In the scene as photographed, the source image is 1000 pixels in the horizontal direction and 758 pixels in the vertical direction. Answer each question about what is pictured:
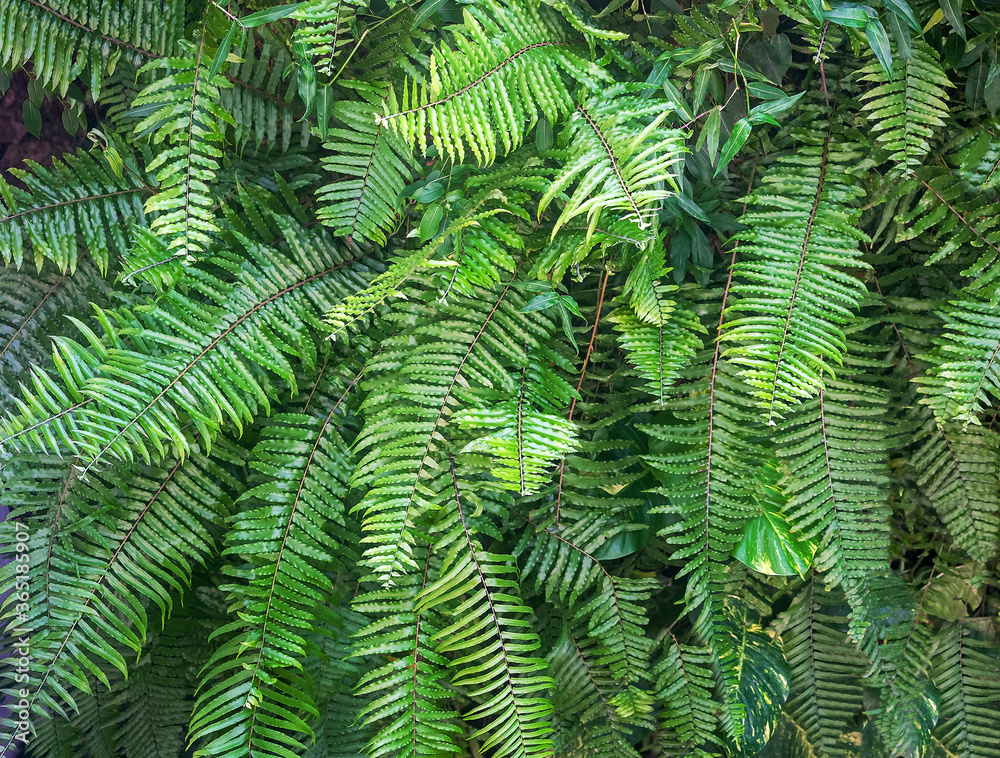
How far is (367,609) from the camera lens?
55.7 inches

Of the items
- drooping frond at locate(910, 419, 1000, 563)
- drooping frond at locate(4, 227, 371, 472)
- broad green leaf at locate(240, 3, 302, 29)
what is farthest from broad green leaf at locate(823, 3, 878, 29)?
drooping frond at locate(4, 227, 371, 472)

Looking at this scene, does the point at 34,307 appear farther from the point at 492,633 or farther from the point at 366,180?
the point at 492,633

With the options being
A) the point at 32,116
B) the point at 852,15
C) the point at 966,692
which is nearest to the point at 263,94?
the point at 32,116

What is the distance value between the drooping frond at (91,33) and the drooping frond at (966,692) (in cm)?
271

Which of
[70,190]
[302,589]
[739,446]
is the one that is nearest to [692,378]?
[739,446]

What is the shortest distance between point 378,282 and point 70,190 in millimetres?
956

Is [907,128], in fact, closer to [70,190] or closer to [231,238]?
[231,238]

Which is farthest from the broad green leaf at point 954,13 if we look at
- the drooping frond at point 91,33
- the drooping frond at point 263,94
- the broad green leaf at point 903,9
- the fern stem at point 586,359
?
the drooping frond at point 91,33

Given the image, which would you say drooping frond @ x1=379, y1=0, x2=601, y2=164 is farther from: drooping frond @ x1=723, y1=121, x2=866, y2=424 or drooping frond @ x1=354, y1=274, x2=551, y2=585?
drooping frond @ x1=723, y1=121, x2=866, y2=424

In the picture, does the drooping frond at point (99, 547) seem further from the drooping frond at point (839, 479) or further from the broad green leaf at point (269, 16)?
the drooping frond at point (839, 479)

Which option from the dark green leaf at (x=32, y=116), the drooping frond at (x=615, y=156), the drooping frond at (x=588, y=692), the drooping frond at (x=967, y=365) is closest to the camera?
the drooping frond at (x=615, y=156)

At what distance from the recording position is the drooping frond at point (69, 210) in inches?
61.4

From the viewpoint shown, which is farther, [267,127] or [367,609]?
[267,127]

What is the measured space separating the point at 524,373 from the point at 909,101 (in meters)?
1.01
